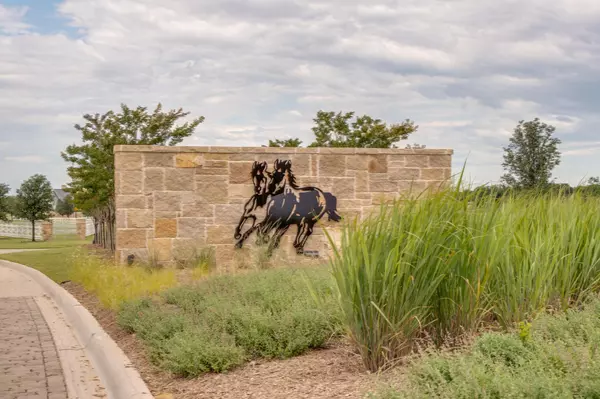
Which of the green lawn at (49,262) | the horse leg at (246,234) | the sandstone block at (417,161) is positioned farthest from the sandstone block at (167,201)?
the sandstone block at (417,161)

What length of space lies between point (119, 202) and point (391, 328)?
966cm

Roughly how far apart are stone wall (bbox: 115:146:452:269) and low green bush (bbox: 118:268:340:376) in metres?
4.48

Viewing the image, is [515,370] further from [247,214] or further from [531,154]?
[531,154]

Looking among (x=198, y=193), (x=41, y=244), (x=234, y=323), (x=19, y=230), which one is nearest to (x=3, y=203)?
(x=19, y=230)

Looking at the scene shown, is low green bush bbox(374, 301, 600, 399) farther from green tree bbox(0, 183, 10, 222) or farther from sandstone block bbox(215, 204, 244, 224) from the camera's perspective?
green tree bbox(0, 183, 10, 222)

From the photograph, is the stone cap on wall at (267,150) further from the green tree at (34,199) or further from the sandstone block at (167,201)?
the green tree at (34,199)

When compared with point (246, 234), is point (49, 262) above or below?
below

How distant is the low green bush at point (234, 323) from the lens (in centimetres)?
699

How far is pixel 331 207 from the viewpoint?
15.5m

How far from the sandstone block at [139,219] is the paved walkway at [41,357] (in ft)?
7.22

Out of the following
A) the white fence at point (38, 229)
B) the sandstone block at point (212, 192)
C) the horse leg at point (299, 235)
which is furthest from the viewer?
the white fence at point (38, 229)

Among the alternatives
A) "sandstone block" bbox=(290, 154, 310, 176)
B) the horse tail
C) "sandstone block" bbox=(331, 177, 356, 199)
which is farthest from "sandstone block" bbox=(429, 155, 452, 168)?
"sandstone block" bbox=(290, 154, 310, 176)

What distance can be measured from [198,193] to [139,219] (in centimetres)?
130

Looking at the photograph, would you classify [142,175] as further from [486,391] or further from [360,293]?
[486,391]
